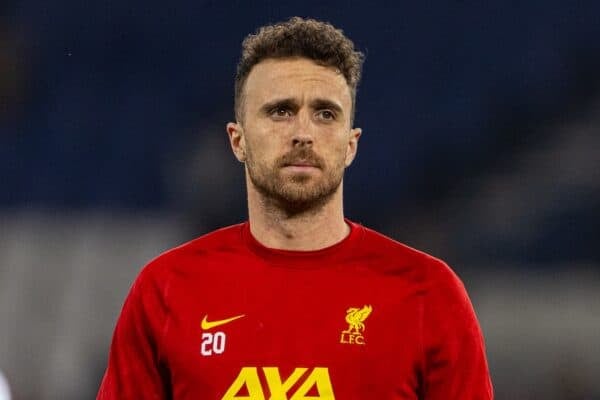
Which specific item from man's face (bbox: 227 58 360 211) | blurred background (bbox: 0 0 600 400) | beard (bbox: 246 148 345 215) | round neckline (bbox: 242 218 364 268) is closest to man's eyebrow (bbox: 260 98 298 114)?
man's face (bbox: 227 58 360 211)

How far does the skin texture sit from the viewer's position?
2465 mm

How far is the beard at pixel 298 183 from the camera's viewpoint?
246 cm

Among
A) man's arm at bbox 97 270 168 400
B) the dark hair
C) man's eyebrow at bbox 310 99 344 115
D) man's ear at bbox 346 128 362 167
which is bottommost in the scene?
man's arm at bbox 97 270 168 400

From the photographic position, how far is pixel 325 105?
8.23 ft

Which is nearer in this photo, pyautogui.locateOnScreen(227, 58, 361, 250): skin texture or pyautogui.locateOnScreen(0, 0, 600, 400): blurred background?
pyautogui.locateOnScreen(227, 58, 361, 250): skin texture

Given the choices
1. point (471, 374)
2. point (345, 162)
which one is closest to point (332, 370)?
point (471, 374)

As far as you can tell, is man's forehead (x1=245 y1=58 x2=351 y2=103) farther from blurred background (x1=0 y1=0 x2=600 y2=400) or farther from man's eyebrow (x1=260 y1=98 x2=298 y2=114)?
blurred background (x1=0 y1=0 x2=600 y2=400)

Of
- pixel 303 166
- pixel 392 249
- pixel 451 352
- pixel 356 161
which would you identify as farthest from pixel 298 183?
pixel 356 161

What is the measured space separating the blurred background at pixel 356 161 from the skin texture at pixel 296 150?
2.44 metres

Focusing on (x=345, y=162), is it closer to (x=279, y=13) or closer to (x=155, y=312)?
(x=155, y=312)

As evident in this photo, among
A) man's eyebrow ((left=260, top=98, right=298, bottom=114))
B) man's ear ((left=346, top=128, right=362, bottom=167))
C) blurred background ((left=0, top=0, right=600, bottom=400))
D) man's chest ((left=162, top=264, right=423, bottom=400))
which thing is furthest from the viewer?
blurred background ((left=0, top=0, right=600, bottom=400))

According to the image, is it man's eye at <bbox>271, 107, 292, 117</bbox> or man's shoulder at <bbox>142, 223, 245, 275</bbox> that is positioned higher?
man's eye at <bbox>271, 107, 292, 117</bbox>

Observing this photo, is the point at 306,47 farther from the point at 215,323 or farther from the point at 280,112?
the point at 215,323

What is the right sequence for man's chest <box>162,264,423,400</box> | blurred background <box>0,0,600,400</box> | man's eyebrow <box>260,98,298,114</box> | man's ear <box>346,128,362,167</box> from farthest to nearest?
blurred background <box>0,0,600,400</box> → man's ear <box>346,128,362,167</box> → man's eyebrow <box>260,98,298,114</box> → man's chest <box>162,264,423,400</box>
